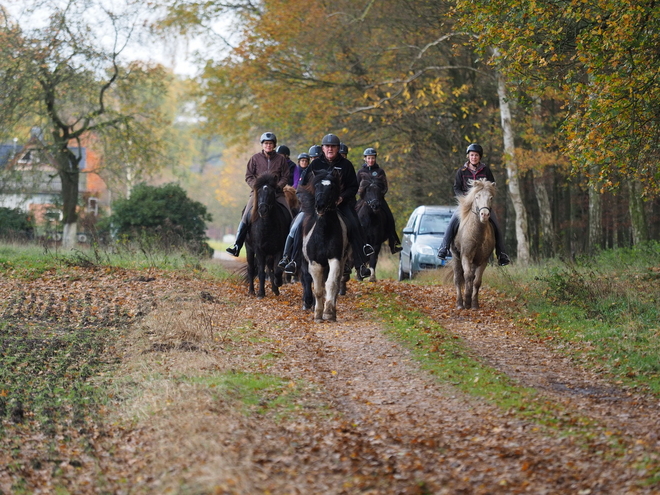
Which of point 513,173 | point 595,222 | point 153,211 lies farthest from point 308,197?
point 153,211

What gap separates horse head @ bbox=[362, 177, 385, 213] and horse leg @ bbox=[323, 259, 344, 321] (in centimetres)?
461

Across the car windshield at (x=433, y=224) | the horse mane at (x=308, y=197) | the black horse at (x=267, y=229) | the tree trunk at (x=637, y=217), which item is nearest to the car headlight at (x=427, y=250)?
the car windshield at (x=433, y=224)

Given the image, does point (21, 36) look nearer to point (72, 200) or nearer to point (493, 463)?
point (72, 200)

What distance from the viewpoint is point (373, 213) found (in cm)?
1777

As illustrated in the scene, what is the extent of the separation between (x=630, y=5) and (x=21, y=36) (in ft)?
78.5

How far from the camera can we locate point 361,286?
18188 mm

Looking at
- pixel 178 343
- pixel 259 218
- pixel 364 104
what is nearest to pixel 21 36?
pixel 364 104

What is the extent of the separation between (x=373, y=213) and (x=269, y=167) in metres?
2.61

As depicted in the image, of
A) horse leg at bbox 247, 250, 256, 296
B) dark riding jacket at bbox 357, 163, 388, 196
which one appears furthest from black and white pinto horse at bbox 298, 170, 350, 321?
dark riding jacket at bbox 357, 163, 388, 196

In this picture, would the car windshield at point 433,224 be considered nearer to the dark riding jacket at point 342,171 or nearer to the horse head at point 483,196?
the horse head at point 483,196

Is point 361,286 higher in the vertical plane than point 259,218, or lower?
lower

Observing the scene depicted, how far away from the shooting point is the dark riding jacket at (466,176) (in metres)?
15.1

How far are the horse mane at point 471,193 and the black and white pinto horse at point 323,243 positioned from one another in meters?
2.50

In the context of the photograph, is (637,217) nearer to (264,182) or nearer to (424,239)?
(424,239)
